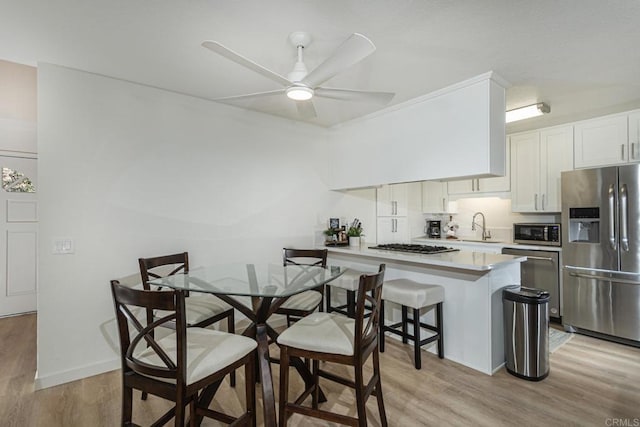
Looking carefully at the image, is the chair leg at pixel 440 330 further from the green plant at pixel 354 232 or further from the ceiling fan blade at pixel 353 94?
the ceiling fan blade at pixel 353 94

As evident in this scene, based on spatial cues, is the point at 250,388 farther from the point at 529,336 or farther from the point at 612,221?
the point at 612,221

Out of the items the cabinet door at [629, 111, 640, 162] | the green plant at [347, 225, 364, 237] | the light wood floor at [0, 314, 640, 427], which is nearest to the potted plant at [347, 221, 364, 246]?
the green plant at [347, 225, 364, 237]

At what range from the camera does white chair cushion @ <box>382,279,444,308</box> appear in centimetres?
263

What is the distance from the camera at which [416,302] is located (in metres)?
2.63

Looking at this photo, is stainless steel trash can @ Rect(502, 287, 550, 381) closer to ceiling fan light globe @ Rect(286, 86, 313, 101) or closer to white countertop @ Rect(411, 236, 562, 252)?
white countertop @ Rect(411, 236, 562, 252)

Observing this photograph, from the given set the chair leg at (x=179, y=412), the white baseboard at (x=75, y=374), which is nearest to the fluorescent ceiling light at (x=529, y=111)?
the chair leg at (x=179, y=412)

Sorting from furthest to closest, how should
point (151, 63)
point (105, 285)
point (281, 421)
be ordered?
point (105, 285), point (151, 63), point (281, 421)

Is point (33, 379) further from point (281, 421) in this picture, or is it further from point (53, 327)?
point (281, 421)

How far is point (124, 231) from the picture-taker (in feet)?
9.04

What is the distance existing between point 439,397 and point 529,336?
2.90 ft

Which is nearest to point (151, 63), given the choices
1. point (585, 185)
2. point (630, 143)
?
point (585, 185)

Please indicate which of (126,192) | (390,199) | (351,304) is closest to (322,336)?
(351,304)

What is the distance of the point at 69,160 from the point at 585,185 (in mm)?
4861

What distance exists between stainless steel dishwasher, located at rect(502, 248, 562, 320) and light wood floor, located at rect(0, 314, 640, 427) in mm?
952
